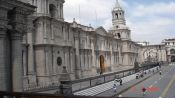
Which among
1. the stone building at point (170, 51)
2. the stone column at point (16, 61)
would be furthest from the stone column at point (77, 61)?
the stone building at point (170, 51)

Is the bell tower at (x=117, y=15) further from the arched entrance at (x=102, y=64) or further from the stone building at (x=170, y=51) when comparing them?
the stone building at (x=170, y=51)

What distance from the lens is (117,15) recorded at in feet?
322

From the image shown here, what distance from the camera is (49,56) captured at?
44.7 m

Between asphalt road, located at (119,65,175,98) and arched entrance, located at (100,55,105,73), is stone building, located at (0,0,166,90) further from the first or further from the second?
asphalt road, located at (119,65,175,98)

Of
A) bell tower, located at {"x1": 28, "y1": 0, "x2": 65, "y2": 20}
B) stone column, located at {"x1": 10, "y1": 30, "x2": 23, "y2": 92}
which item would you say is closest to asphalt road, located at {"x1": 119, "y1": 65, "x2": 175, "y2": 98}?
bell tower, located at {"x1": 28, "y1": 0, "x2": 65, "y2": 20}

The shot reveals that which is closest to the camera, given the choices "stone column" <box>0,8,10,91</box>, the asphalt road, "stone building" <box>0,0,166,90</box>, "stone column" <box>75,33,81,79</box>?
"stone column" <box>0,8,10,91</box>

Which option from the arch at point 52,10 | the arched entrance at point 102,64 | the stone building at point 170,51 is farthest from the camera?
the stone building at point 170,51

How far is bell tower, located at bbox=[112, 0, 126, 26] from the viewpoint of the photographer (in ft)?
320

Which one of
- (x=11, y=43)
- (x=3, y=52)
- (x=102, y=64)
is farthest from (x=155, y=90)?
(x=102, y=64)

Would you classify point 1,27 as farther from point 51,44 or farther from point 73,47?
point 73,47

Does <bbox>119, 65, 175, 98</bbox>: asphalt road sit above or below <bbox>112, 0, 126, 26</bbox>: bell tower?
below

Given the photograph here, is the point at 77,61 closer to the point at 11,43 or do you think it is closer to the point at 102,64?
the point at 102,64

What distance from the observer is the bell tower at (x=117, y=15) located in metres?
97.6

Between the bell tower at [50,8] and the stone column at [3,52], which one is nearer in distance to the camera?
the stone column at [3,52]
